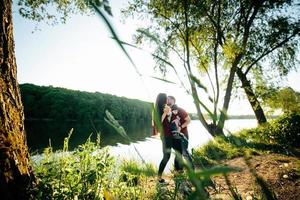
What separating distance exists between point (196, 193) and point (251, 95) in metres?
18.9

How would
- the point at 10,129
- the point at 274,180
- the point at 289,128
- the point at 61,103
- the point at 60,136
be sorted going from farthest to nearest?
the point at 61,103, the point at 60,136, the point at 289,128, the point at 274,180, the point at 10,129

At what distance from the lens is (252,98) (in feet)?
56.4

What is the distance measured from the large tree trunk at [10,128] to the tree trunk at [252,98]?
15.6 metres

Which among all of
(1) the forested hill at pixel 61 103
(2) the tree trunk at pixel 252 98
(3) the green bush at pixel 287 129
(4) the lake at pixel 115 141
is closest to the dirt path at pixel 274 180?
(4) the lake at pixel 115 141

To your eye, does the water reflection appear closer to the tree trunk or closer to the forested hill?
the tree trunk

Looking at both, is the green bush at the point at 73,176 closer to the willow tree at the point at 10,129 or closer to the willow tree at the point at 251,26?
the willow tree at the point at 10,129

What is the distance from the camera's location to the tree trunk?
58.1 feet

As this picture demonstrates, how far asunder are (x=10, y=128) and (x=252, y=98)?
16.0m

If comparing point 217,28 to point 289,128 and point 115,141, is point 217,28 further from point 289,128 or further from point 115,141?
point 115,141

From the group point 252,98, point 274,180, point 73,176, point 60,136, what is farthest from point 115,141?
point 73,176

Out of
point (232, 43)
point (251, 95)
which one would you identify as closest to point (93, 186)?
point (232, 43)

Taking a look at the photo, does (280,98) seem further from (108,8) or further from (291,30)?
(108,8)

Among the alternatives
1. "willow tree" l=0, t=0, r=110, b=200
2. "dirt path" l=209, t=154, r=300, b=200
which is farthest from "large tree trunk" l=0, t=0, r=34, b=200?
"dirt path" l=209, t=154, r=300, b=200

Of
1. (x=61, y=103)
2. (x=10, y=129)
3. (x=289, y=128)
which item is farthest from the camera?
(x=61, y=103)
